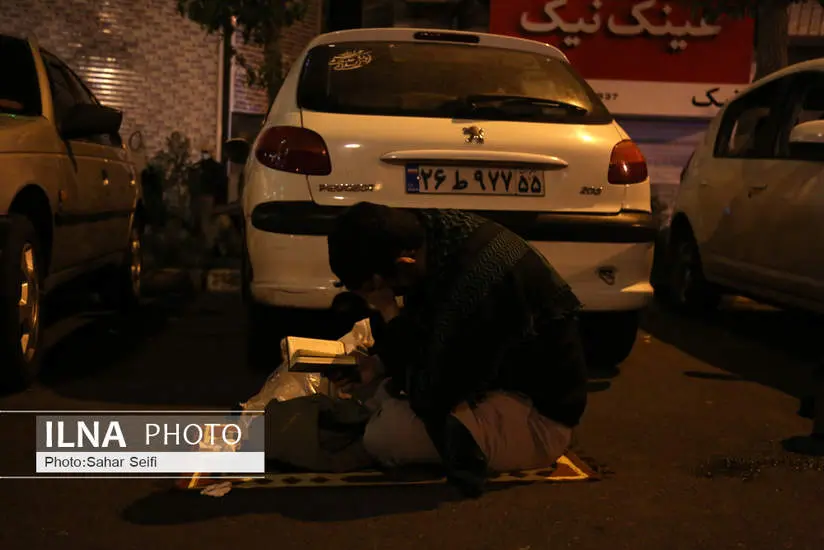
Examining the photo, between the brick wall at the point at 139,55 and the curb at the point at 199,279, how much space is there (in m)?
4.30

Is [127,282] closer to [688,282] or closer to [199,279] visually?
[199,279]

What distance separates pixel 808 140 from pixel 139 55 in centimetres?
859

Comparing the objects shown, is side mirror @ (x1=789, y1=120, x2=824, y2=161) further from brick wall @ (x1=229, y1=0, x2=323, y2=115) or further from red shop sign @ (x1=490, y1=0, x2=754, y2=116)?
brick wall @ (x1=229, y1=0, x2=323, y2=115)

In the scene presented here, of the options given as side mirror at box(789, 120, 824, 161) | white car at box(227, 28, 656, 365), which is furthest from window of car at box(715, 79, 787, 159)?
white car at box(227, 28, 656, 365)

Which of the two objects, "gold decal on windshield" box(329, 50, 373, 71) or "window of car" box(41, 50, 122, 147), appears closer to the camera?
"gold decal on windshield" box(329, 50, 373, 71)

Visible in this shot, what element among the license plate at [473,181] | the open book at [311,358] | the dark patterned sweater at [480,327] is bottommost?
the open book at [311,358]

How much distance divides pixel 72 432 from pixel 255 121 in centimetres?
938

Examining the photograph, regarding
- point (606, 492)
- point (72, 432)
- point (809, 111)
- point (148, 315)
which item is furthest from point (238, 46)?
point (606, 492)

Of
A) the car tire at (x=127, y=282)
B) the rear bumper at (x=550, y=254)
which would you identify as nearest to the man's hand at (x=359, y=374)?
the rear bumper at (x=550, y=254)

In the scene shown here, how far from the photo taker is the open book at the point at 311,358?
3195 millimetres

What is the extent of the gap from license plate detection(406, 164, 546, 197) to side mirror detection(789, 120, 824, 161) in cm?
161

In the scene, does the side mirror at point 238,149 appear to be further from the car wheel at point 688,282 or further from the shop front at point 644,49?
the shop front at point 644,49

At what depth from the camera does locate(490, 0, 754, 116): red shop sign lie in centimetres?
1114

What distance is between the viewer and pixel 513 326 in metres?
2.99
